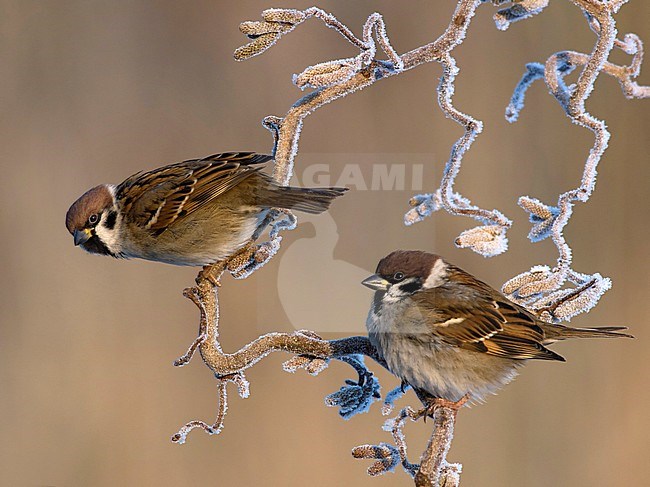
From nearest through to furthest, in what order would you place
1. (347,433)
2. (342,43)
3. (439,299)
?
(439,299) → (347,433) → (342,43)

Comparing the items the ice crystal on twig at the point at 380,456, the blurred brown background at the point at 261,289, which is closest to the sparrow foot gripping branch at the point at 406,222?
the ice crystal on twig at the point at 380,456

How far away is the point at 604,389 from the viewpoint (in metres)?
2.97

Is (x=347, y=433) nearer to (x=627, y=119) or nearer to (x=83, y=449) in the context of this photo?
(x=83, y=449)

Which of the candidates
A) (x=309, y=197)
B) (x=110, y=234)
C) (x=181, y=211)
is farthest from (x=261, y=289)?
(x=309, y=197)

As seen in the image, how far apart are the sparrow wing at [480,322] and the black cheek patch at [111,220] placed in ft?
2.41

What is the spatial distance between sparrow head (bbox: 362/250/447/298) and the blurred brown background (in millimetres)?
1197

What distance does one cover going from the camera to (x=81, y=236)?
1.73 meters

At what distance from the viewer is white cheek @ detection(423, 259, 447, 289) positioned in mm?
1607

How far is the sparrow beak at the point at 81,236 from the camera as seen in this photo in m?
1.73

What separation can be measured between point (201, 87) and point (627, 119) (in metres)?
1.67

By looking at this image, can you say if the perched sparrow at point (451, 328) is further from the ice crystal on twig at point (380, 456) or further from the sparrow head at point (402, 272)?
the ice crystal on twig at point (380, 456)

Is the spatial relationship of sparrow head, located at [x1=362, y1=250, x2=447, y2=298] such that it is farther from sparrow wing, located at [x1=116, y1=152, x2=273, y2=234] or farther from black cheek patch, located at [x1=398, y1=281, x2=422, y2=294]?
sparrow wing, located at [x1=116, y1=152, x2=273, y2=234]

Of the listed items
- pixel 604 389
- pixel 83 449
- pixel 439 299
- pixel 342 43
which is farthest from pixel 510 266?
pixel 83 449

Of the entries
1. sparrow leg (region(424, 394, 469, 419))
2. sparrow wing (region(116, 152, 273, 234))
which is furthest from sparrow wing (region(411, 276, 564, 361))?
sparrow wing (region(116, 152, 273, 234))
